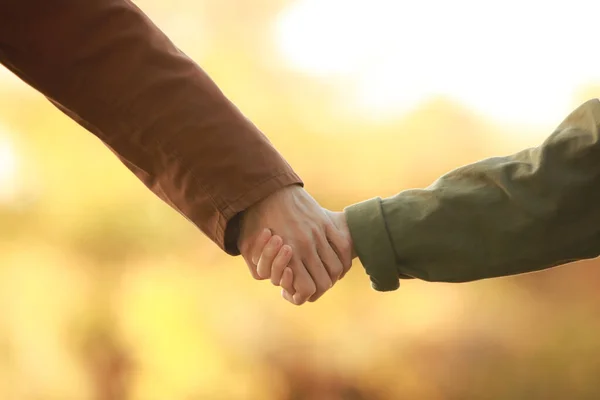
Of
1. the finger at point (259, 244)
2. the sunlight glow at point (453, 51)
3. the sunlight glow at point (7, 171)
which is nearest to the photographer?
the finger at point (259, 244)

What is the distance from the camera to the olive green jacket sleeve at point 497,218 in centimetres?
84

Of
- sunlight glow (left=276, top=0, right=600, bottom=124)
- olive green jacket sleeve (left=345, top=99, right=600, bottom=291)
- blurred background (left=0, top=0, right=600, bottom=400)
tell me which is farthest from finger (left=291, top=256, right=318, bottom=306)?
sunlight glow (left=276, top=0, right=600, bottom=124)

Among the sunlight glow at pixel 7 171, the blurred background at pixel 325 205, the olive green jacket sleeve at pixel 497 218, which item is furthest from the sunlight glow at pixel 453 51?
the sunlight glow at pixel 7 171

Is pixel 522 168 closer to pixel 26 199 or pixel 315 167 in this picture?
pixel 315 167

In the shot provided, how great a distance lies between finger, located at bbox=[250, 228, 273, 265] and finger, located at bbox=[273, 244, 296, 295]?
0.03m

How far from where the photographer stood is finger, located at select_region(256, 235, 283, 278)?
971mm

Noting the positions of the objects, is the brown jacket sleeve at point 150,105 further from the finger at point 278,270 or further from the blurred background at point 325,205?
the blurred background at point 325,205

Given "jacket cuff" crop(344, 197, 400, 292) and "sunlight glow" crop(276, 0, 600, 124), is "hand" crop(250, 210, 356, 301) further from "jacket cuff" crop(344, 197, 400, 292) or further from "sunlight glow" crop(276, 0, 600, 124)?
"sunlight glow" crop(276, 0, 600, 124)

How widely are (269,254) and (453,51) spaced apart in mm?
672

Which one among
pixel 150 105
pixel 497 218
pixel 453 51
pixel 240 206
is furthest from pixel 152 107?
pixel 453 51

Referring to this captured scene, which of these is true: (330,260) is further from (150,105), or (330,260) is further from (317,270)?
(150,105)

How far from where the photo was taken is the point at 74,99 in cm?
91

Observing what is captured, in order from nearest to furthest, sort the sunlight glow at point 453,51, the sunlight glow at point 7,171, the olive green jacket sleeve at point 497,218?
the olive green jacket sleeve at point 497,218
the sunlight glow at point 453,51
the sunlight glow at point 7,171

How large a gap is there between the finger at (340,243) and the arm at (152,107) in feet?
0.23
